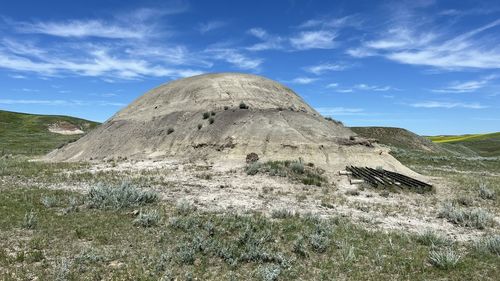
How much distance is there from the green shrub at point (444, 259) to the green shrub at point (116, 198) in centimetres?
905

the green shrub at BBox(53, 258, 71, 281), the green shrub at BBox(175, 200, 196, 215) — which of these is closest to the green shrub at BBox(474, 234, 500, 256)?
the green shrub at BBox(175, 200, 196, 215)

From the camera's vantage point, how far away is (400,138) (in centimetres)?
6806

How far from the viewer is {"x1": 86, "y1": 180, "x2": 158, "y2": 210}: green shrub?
41.3 ft

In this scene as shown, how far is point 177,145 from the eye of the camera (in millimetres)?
28219

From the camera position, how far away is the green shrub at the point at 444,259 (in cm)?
838

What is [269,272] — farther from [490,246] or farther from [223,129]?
[223,129]

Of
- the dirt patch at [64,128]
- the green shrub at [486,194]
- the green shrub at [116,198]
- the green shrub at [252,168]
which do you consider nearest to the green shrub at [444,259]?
the green shrub at [116,198]

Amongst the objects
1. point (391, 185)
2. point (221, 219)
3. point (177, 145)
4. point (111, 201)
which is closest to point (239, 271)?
point (221, 219)

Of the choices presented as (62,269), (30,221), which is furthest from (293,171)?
(62,269)

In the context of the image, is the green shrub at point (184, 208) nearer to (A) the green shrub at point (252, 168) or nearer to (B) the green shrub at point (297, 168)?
(A) the green shrub at point (252, 168)

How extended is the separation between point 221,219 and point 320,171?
11.8 meters

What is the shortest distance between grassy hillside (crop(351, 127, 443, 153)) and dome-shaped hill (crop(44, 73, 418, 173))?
33560 millimetres

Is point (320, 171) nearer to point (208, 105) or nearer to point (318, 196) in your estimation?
point (318, 196)

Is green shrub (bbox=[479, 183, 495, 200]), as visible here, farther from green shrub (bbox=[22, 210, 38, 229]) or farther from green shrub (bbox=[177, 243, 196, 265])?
green shrub (bbox=[22, 210, 38, 229])
